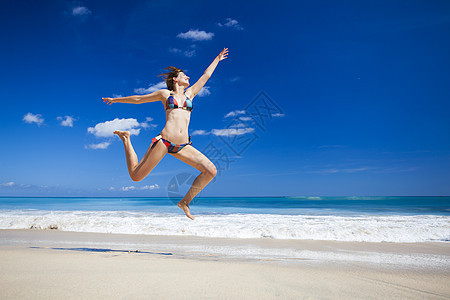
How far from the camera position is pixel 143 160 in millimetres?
4137

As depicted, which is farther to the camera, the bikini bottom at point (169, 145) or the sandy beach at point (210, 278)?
the bikini bottom at point (169, 145)

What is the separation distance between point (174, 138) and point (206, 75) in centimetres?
137

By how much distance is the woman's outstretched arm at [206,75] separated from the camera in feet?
15.2

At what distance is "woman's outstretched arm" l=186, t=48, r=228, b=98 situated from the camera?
462cm

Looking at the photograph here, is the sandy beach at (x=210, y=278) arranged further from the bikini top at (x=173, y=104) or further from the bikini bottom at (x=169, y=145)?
the bikini top at (x=173, y=104)

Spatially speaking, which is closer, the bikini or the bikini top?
the bikini

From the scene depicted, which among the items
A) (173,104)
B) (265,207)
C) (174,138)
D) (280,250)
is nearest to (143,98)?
(173,104)

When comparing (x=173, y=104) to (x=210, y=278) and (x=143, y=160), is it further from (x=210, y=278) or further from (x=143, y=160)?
(x=210, y=278)

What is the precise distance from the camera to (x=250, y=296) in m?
3.46

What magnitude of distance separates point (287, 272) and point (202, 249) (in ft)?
10.6

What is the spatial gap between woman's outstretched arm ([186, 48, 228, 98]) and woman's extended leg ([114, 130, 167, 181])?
1.15 metres

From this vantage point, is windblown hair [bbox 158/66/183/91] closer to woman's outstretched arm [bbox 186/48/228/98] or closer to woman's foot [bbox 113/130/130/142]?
woman's outstretched arm [bbox 186/48/228/98]

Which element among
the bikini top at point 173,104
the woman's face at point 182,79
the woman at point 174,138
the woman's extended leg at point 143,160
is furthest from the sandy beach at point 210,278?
the woman's face at point 182,79

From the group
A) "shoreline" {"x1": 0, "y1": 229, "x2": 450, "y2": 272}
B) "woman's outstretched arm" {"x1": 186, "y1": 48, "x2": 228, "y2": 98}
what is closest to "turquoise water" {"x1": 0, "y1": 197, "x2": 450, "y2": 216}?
"shoreline" {"x1": 0, "y1": 229, "x2": 450, "y2": 272}
